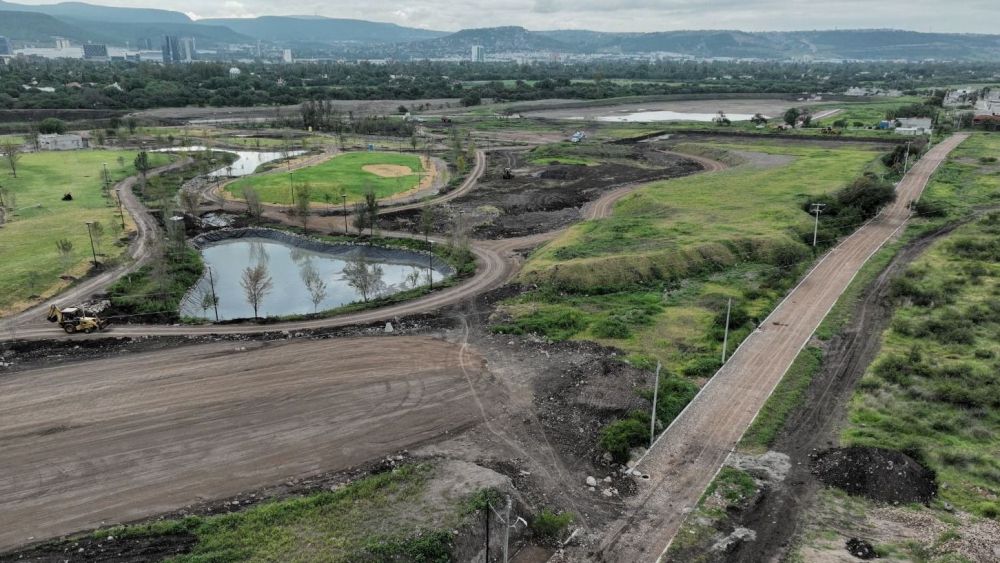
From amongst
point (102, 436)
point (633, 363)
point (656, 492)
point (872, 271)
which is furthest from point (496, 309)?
point (872, 271)

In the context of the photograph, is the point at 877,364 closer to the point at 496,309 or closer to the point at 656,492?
the point at 656,492

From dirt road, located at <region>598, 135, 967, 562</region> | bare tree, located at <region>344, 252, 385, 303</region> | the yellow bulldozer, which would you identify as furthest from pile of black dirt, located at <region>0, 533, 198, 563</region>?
bare tree, located at <region>344, 252, 385, 303</region>

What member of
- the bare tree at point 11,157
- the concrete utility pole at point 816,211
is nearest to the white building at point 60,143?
the bare tree at point 11,157

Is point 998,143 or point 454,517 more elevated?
point 998,143

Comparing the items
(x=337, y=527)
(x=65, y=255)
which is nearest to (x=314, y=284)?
(x=65, y=255)

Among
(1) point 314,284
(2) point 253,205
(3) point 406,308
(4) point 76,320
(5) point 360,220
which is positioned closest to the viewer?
(4) point 76,320

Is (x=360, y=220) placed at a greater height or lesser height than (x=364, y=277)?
greater

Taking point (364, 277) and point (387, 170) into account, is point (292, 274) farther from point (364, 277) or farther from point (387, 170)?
point (387, 170)
